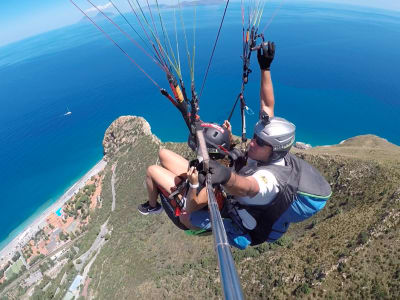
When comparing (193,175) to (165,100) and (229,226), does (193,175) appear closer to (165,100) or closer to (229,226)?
(229,226)

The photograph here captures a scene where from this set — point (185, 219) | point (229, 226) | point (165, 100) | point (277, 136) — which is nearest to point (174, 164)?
point (185, 219)

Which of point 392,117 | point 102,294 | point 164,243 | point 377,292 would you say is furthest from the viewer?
point 392,117

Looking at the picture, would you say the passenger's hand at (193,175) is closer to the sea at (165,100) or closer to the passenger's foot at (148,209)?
the passenger's foot at (148,209)

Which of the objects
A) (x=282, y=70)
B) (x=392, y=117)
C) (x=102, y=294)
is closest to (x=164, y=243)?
(x=102, y=294)

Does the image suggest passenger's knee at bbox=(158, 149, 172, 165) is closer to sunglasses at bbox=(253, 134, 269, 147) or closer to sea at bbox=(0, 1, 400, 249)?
sunglasses at bbox=(253, 134, 269, 147)

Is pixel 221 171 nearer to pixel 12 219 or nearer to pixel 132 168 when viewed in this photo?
pixel 132 168

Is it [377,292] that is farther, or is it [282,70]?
[282,70]

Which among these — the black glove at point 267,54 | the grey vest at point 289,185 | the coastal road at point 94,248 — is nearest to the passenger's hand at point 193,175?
the grey vest at point 289,185
